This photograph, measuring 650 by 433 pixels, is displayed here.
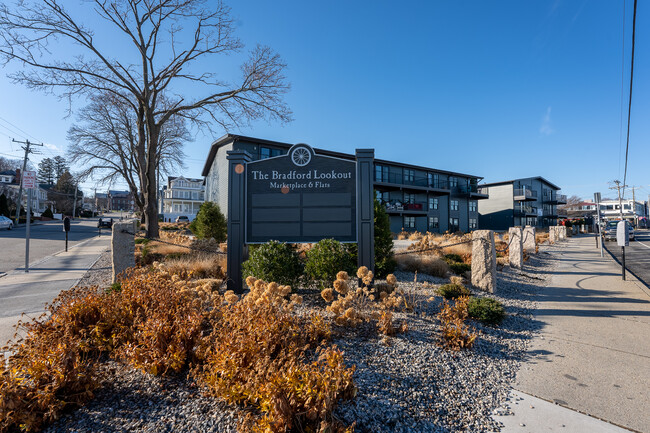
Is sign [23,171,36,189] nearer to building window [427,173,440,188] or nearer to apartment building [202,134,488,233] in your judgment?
apartment building [202,134,488,233]

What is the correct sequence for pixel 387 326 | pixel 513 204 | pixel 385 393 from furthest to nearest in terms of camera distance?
pixel 513 204 < pixel 387 326 < pixel 385 393

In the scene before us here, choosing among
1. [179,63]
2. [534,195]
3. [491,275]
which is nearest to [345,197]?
[491,275]

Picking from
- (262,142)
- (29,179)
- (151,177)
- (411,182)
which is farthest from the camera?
(411,182)

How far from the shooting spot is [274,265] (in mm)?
6512

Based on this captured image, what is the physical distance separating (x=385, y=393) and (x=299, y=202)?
4.68 m

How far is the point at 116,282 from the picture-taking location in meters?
6.76

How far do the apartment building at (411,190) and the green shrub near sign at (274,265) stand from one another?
19.9 m

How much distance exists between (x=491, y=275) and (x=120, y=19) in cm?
1953

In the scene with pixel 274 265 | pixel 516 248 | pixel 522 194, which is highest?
pixel 522 194

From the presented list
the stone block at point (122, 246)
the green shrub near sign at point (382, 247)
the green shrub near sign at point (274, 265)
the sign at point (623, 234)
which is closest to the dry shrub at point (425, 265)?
the green shrub near sign at point (382, 247)

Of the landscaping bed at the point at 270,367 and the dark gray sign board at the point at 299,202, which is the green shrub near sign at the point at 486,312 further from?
the dark gray sign board at the point at 299,202

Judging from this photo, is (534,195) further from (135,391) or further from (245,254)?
(135,391)

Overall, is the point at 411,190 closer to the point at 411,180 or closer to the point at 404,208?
the point at 411,180

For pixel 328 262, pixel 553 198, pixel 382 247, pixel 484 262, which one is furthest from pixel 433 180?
pixel 328 262
